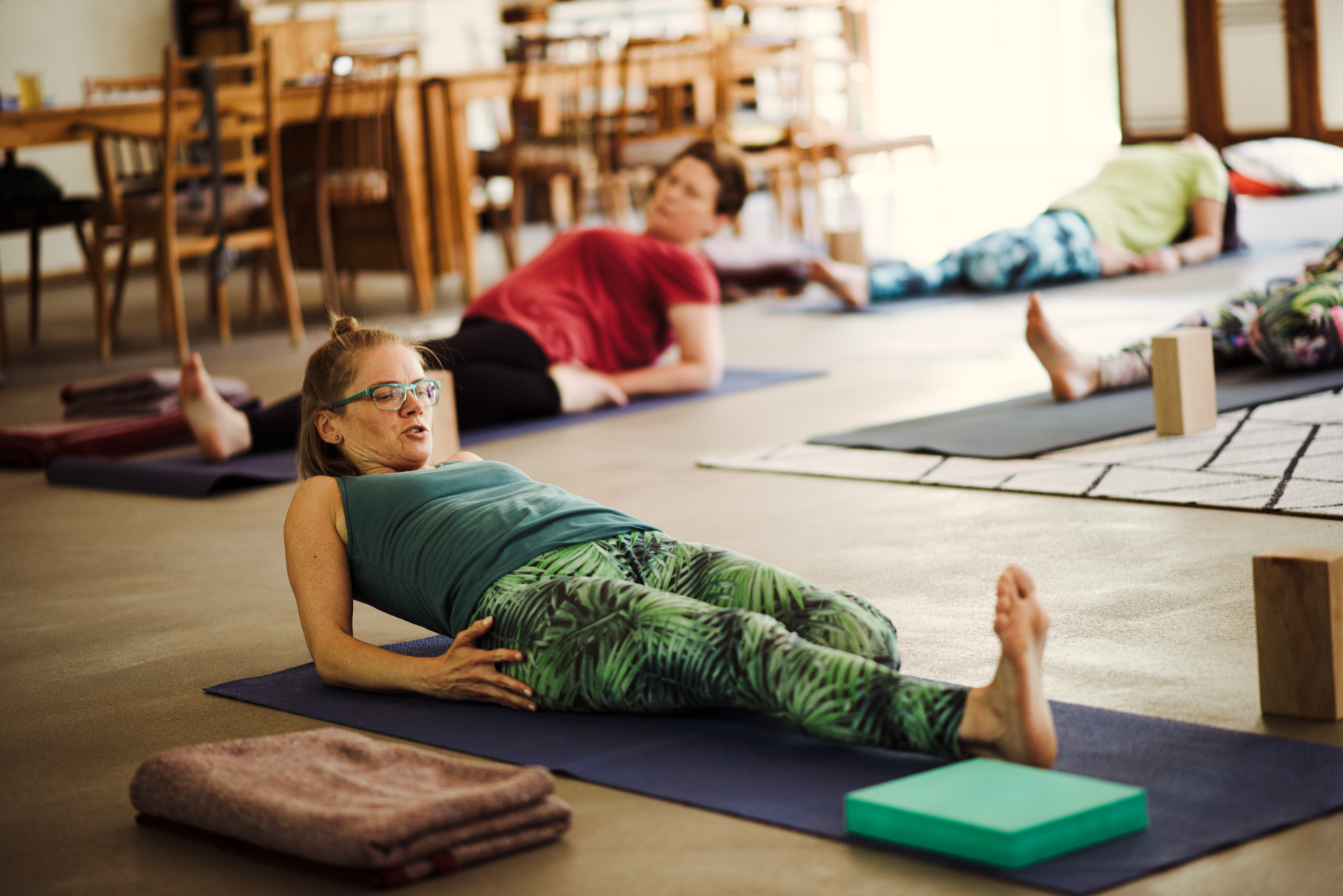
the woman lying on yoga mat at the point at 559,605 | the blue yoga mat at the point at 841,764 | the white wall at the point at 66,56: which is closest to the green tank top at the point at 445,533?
the woman lying on yoga mat at the point at 559,605

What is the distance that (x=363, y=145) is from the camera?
6.47 metres

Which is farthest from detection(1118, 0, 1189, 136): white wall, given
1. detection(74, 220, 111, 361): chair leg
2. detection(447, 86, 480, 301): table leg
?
detection(74, 220, 111, 361): chair leg

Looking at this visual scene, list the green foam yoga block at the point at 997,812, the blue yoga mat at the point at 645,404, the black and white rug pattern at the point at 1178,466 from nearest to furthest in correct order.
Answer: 1. the green foam yoga block at the point at 997,812
2. the black and white rug pattern at the point at 1178,466
3. the blue yoga mat at the point at 645,404

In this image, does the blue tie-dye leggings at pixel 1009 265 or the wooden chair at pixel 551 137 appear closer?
the blue tie-dye leggings at pixel 1009 265

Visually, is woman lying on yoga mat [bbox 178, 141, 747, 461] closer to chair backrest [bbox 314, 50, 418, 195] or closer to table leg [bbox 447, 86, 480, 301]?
chair backrest [bbox 314, 50, 418, 195]

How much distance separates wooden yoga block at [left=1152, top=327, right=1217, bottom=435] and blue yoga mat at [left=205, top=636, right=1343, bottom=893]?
1.50 m

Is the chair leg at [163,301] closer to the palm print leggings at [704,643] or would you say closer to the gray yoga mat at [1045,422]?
the gray yoga mat at [1045,422]

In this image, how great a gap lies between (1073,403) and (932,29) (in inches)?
376

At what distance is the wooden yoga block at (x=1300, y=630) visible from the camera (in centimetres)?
154

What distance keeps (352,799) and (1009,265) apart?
15.0 ft

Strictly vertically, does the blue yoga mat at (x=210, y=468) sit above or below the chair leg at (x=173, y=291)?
below

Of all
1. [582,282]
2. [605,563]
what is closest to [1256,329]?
[582,282]

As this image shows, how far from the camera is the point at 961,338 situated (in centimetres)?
470

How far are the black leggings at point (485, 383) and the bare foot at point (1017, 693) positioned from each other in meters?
2.41
